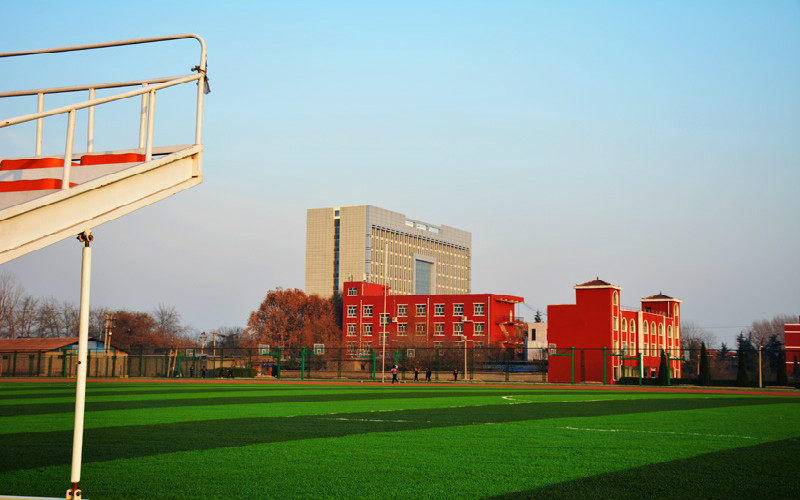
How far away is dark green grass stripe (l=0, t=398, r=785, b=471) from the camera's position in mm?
9969

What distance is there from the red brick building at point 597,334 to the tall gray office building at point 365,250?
82.9 m

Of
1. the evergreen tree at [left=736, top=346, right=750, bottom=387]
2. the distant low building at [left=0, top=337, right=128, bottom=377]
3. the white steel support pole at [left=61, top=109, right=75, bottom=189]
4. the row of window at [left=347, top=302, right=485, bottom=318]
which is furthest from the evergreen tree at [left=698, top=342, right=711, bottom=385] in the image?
the row of window at [left=347, top=302, right=485, bottom=318]

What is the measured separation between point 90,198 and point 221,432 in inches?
339

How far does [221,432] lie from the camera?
1274 centimetres

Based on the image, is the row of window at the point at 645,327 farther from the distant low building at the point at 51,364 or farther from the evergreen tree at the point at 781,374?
the distant low building at the point at 51,364

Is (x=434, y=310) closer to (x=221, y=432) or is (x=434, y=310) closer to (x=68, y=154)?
(x=221, y=432)

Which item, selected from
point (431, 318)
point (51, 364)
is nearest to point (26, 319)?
point (51, 364)

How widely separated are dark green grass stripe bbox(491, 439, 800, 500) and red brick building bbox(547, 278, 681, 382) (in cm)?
4579

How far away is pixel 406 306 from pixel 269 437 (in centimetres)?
10171

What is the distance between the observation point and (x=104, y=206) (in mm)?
5035

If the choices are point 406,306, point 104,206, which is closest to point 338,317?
point 406,306

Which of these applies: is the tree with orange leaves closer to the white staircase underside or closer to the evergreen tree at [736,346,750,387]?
the evergreen tree at [736,346,750,387]

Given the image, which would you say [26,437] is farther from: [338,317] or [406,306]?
[338,317]

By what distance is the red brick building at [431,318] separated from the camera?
110000 mm
